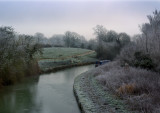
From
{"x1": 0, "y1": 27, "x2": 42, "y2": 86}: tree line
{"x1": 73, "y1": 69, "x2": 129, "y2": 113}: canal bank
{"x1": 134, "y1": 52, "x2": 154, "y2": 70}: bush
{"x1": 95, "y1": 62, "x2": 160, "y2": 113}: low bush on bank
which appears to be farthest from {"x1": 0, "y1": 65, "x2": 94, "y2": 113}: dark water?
{"x1": 134, "y1": 52, "x2": 154, "y2": 70}: bush

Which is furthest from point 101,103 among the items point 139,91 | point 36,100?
point 36,100

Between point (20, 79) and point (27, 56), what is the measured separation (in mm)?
2764

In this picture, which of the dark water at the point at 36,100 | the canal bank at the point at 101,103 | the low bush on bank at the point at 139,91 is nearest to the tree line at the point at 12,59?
the dark water at the point at 36,100

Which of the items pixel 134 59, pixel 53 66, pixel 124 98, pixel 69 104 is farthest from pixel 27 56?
pixel 124 98

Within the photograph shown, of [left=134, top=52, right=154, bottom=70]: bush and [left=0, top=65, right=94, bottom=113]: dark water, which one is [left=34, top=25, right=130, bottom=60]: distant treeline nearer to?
[left=0, top=65, right=94, bottom=113]: dark water

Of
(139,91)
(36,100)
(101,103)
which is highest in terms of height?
(139,91)

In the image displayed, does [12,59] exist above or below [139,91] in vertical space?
above

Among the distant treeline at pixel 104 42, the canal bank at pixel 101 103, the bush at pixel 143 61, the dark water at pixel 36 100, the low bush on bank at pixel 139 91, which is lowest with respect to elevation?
the dark water at pixel 36 100

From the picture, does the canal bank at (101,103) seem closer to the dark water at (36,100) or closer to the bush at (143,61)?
the dark water at (36,100)

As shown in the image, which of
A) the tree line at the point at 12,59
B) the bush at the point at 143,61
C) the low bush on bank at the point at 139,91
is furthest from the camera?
the tree line at the point at 12,59

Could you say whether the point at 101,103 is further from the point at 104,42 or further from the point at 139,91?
the point at 104,42

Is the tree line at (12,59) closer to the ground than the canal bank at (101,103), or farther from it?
farther from it

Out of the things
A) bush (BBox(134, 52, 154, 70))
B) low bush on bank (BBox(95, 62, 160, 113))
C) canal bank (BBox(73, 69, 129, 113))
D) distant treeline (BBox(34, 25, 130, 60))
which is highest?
distant treeline (BBox(34, 25, 130, 60))

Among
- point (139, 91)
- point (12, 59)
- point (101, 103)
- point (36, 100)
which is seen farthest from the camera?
point (12, 59)
